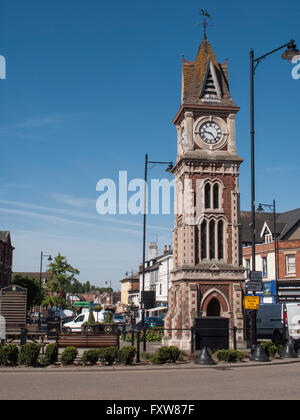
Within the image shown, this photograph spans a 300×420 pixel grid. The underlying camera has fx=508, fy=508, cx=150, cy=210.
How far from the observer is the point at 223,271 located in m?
30.7

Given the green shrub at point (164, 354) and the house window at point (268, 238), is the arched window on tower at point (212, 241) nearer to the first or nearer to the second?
the green shrub at point (164, 354)

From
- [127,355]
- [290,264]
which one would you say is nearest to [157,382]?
[127,355]

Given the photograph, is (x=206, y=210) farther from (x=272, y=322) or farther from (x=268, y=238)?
(x=268, y=238)

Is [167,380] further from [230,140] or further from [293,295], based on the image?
[293,295]

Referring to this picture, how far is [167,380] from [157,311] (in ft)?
217

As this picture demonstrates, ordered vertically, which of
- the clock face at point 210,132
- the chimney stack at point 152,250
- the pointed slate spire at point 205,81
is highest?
the pointed slate spire at point 205,81

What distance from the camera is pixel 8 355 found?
16.4 metres

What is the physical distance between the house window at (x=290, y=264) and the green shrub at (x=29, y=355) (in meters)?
33.6

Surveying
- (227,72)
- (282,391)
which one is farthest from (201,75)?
(282,391)

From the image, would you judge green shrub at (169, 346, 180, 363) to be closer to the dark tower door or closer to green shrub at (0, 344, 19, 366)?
green shrub at (0, 344, 19, 366)

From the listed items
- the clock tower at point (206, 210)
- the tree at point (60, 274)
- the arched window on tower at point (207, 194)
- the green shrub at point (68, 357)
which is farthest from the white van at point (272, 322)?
the tree at point (60, 274)

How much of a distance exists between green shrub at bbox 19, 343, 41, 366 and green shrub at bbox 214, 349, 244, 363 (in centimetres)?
643

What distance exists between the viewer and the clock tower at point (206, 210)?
3030 cm

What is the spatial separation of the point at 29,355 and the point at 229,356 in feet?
22.6
